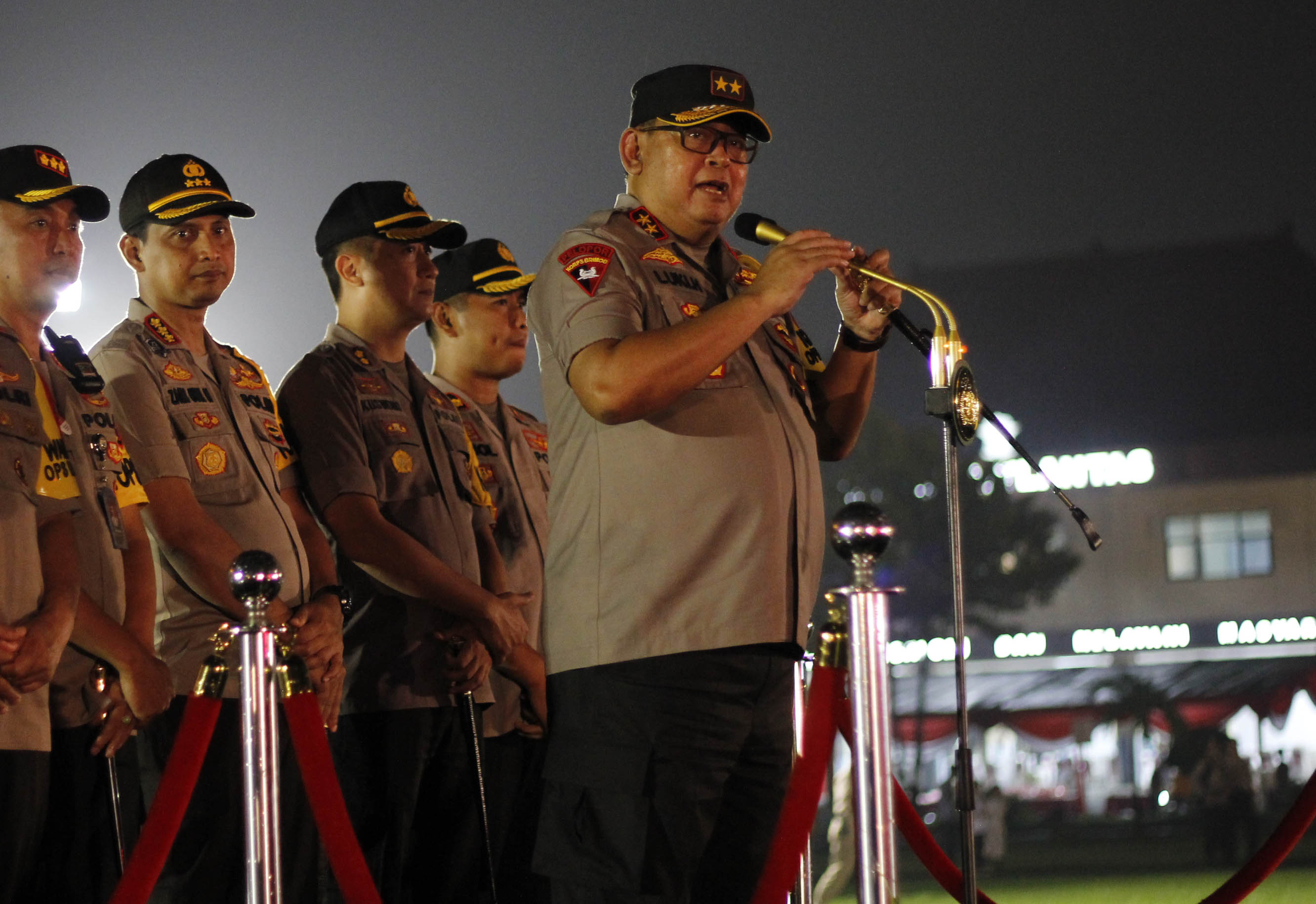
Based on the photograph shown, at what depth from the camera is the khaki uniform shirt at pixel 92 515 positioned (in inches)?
92.3

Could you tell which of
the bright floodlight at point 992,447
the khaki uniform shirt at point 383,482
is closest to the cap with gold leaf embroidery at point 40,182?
the khaki uniform shirt at point 383,482

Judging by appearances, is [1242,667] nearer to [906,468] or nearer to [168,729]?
[906,468]

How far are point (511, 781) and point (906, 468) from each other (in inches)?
805

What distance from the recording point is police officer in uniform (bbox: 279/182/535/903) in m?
2.88

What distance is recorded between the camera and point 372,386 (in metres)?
3.13

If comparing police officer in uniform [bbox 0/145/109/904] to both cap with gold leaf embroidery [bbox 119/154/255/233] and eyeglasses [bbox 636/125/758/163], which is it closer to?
cap with gold leaf embroidery [bbox 119/154/255/233]

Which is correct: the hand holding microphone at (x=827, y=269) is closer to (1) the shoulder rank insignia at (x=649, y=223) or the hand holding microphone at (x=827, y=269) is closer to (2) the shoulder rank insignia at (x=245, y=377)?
(1) the shoulder rank insignia at (x=649, y=223)

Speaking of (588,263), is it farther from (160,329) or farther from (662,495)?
(160,329)

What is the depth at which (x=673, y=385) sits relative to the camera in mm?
1879

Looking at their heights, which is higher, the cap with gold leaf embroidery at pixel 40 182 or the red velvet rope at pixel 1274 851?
the cap with gold leaf embroidery at pixel 40 182

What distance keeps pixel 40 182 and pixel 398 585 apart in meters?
0.92

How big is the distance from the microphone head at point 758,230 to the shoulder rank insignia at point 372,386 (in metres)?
1.08

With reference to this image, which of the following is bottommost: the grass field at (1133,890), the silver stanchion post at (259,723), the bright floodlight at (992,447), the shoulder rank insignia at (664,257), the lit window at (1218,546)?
the grass field at (1133,890)

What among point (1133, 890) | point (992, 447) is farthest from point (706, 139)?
point (992, 447)
